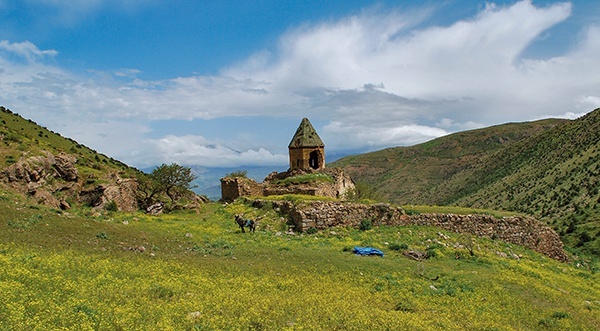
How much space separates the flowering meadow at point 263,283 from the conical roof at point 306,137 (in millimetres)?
22416

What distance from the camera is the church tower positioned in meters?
42.9

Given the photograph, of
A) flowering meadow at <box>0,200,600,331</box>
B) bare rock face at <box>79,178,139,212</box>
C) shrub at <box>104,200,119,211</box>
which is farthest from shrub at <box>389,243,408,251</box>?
bare rock face at <box>79,178,139,212</box>

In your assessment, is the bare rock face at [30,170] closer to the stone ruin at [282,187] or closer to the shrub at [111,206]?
the shrub at [111,206]

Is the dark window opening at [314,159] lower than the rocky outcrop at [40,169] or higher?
higher

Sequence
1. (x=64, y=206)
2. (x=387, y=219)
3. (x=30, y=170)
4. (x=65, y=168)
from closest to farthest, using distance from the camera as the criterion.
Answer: (x=387, y=219) → (x=64, y=206) → (x=30, y=170) → (x=65, y=168)

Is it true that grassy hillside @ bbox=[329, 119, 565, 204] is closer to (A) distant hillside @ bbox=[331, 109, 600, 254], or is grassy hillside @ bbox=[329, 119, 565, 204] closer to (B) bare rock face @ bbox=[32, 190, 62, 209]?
(A) distant hillside @ bbox=[331, 109, 600, 254]

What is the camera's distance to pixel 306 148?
141 ft

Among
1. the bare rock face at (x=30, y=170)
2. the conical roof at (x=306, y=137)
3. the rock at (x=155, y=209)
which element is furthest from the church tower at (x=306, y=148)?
the bare rock face at (x=30, y=170)

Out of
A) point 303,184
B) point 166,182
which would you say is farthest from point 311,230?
point 166,182

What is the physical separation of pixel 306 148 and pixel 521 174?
43188 mm

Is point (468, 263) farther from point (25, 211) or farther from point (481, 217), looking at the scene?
point (25, 211)

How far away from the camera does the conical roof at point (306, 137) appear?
141 ft

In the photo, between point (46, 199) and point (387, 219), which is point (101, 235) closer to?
point (46, 199)

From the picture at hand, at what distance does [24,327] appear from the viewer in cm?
645
